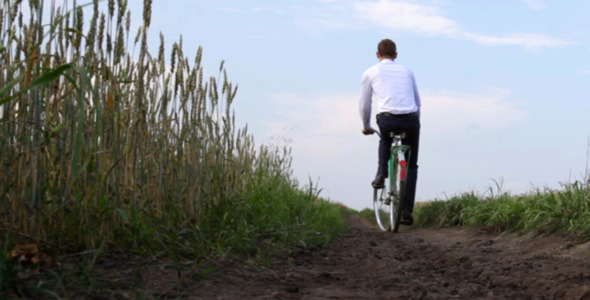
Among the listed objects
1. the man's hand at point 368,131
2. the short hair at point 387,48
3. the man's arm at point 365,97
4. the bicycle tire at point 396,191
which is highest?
the short hair at point 387,48

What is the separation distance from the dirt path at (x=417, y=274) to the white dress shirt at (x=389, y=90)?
1.72 m

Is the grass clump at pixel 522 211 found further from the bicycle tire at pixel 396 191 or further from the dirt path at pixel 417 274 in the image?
the bicycle tire at pixel 396 191

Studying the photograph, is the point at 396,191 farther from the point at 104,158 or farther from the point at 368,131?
the point at 104,158

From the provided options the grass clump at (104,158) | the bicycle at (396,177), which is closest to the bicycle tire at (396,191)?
the bicycle at (396,177)

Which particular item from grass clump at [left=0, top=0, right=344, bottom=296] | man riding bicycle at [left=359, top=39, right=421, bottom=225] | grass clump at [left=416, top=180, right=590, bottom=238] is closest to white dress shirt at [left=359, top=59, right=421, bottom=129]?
man riding bicycle at [left=359, top=39, right=421, bottom=225]

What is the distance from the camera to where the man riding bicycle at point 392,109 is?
6.46 meters

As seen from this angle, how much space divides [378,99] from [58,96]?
407cm

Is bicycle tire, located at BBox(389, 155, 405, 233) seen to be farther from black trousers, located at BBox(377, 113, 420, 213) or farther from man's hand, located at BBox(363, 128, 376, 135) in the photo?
man's hand, located at BBox(363, 128, 376, 135)

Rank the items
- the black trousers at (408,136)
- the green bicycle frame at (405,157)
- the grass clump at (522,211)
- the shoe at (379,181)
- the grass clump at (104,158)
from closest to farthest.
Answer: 1. the grass clump at (104,158)
2. the grass clump at (522,211)
3. the green bicycle frame at (405,157)
4. the black trousers at (408,136)
5. the shoe at (379,181)

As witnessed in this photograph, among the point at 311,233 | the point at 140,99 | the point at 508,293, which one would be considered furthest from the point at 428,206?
the point at 140,99

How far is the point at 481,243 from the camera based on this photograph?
220 inches

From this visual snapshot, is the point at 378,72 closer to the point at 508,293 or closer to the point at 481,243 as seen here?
the point at 481,243

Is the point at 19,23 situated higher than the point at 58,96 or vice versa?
the point at 19,23

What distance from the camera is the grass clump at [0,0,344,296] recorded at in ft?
8.78
